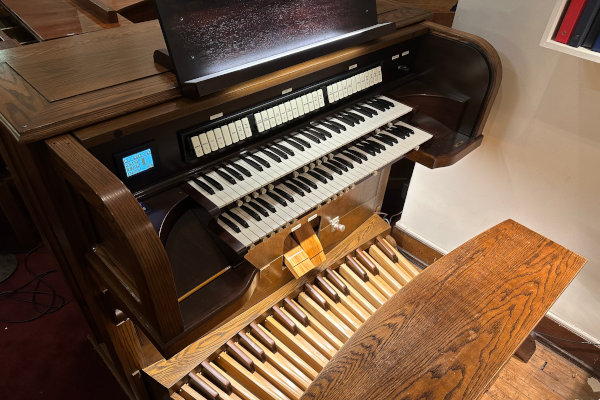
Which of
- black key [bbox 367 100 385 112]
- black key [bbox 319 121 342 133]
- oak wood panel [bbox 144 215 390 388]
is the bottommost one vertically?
oak wood panel [bbox 144 215 390 388]

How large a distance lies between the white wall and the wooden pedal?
0.80m

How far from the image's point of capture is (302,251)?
6.81 feet

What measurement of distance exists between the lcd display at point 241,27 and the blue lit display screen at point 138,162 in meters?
0.25

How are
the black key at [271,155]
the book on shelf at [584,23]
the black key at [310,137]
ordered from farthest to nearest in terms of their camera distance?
the black key at [310,137] < the black key at [271,155] < the book on shelf at [584,23]

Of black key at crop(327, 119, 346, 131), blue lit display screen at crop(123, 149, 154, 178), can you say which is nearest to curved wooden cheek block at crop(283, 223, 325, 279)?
black key at crop(327, 119, 346, 131)

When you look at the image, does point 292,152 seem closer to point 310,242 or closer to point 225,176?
point 225,176

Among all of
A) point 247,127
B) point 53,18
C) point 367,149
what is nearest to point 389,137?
point 367,149

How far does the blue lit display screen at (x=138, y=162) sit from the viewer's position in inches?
50.6

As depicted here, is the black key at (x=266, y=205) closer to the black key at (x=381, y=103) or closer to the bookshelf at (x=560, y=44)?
the black key at (x=381, y=103)

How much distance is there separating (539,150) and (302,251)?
3.72ft

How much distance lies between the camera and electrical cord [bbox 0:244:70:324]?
2258 mm

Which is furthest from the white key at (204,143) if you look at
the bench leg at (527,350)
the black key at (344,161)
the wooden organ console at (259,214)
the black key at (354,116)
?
the bench leg at (527,350)

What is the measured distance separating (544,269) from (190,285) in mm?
1242

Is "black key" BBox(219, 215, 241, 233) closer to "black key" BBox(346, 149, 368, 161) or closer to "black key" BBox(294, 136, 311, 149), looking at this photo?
"black key" BBox(294, 136, 311, 149)
